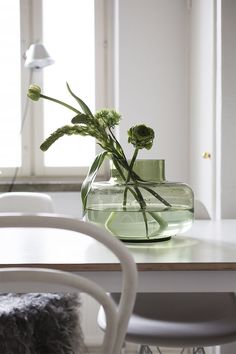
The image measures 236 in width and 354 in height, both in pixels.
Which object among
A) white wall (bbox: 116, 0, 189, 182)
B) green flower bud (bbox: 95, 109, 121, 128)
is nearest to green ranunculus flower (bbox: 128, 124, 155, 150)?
green flower bud (bbox: 95, 109, 121, 128)

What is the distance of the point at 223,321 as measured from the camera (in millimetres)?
1835

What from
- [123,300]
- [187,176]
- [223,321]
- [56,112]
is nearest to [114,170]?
[223,321]

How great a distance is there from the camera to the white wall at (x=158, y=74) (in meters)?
3.49

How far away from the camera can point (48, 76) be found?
383 cm

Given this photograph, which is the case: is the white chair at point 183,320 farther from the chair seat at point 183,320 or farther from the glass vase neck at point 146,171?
the glass vase neck at point 146,171

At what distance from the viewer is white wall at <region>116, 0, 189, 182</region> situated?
349 centimetres

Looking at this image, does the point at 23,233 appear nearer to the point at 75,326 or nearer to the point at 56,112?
the point at 75,326

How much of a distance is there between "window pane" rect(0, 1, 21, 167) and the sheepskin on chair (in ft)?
5.89

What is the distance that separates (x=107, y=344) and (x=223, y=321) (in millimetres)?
1031

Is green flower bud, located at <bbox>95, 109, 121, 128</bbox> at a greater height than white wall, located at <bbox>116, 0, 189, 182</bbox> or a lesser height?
lesser

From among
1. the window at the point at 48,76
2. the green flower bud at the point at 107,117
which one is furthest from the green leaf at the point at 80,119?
the window at the point at 48,76

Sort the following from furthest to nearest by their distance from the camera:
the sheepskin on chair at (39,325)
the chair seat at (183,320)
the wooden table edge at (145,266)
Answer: the sheepskin on chair at (39,325) < the chair seat at (183,320) < the wooden table edge at (145,266)

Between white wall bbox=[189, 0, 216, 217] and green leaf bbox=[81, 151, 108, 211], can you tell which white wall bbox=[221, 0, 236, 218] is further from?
green leaf bbox=[81, 151, 108, 211]

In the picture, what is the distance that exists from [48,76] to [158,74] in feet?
2.33
